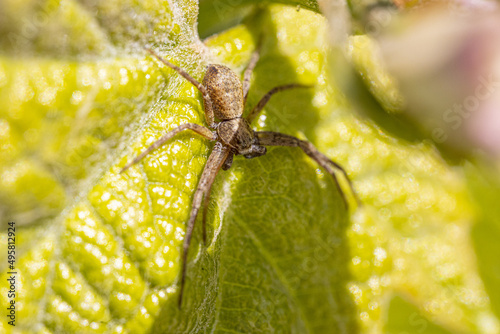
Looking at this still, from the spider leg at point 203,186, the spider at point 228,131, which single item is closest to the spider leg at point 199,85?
the spider at point 228,131

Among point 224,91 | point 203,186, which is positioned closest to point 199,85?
point 224,91

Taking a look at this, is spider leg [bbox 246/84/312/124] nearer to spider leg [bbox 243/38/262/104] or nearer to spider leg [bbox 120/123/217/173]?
spider leg [bbox 243/38/262/104]

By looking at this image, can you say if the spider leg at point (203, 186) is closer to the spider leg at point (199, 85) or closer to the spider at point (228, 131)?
the spider at point (228, 131)

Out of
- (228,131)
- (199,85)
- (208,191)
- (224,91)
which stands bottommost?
(228,131)

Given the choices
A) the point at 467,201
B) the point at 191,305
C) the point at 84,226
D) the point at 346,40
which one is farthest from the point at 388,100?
the point at 84,226

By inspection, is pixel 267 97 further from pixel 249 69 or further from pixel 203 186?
pixel 203 186

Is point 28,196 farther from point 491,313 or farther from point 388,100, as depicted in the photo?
point 491,313
